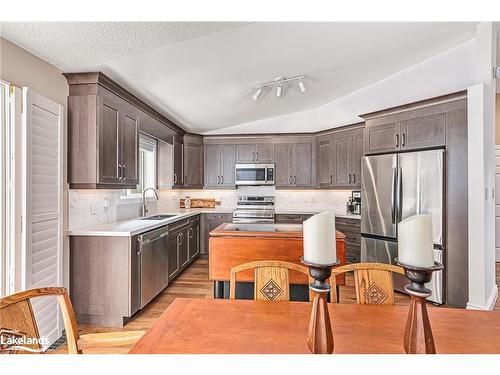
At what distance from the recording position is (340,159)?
498 cm

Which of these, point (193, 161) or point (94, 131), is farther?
point (193, 161)

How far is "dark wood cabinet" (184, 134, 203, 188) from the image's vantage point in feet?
17.8

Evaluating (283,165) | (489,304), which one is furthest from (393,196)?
(283,165)

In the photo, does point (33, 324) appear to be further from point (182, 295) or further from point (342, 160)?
point (342, 160)

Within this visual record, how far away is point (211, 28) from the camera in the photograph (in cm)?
212

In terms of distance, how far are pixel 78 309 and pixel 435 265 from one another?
9.95 feet

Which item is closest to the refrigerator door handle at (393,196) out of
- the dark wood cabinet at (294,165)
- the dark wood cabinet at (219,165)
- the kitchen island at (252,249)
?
the kitchen island at (252,249)

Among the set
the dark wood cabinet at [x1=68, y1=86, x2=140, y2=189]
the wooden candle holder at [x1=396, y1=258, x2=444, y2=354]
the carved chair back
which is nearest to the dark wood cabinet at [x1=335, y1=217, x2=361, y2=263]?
the dark wood cabinet at [x1=68, y1=86, x2=140, y2=189]

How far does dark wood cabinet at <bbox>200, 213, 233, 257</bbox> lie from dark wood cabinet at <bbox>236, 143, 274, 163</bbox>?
3.59 feet

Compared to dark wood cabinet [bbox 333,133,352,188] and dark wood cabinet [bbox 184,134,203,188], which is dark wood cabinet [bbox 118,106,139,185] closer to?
dark wood cabinet [bbox 184,134,203,188]

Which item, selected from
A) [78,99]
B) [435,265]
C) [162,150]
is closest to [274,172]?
[162,150]

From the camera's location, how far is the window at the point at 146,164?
441 cm

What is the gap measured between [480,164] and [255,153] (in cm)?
346
